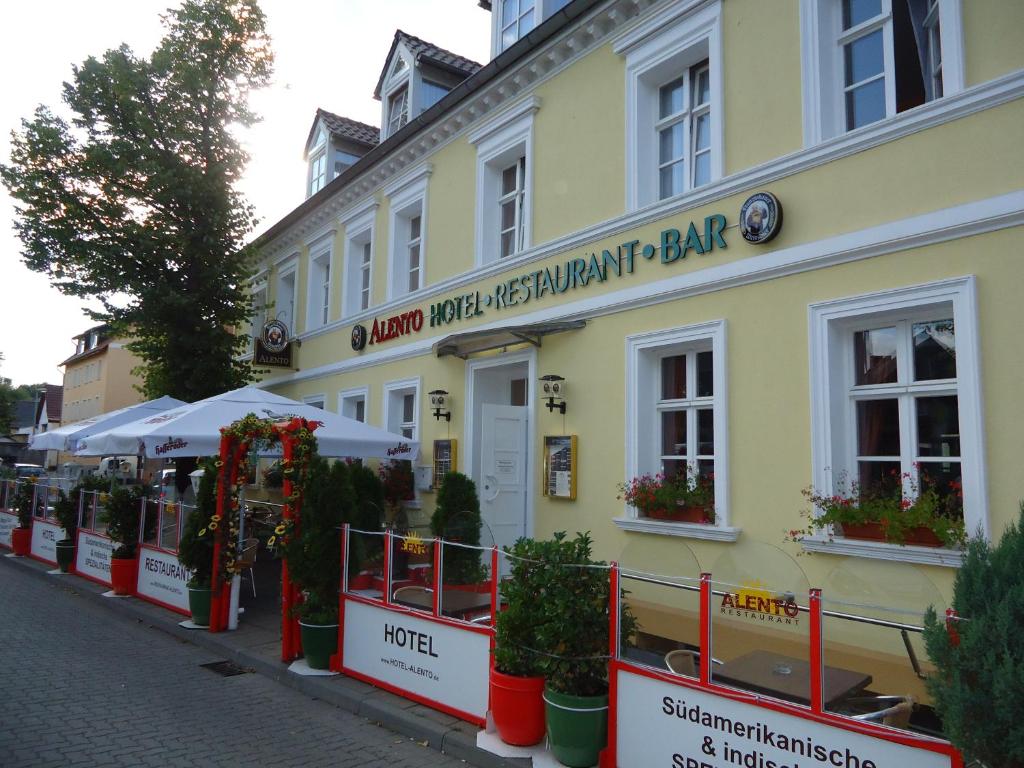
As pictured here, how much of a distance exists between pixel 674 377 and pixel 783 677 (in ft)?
Result: 15.5

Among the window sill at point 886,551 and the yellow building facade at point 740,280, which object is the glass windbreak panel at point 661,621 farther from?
the window sill at point 886,551

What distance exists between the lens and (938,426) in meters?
6.06

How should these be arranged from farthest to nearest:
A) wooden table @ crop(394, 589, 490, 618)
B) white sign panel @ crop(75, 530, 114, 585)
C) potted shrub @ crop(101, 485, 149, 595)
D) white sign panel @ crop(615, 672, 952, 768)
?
white sign panel @ crop(75, 530, 114, 585) < potted shrub @ crop(101, 485, 149, 595) < wooden table @ crop(394, 589, 490, 618) < white sign panel @ crop(615, 672, 952, 768)

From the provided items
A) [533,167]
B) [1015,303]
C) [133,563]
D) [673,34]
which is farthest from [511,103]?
[133,563]

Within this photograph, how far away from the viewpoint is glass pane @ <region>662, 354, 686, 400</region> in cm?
835

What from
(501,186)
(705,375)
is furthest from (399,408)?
(705,375)

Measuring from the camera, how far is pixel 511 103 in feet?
35.9

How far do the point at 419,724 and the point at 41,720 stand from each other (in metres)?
2.91

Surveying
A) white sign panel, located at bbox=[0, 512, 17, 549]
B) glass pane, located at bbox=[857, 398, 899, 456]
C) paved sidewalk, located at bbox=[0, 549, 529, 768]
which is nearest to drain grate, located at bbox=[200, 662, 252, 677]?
paved sidewalk, located at bbox=[0, 549, 529, 768]

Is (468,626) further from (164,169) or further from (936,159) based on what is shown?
(164,169)

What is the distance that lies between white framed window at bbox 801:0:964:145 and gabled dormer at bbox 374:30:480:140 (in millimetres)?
8619

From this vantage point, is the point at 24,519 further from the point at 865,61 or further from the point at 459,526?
the point at 865,61

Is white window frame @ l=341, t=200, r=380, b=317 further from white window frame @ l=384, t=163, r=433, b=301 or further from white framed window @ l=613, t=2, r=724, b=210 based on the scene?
white framed window @ l=613, t=2, r=724, b=210

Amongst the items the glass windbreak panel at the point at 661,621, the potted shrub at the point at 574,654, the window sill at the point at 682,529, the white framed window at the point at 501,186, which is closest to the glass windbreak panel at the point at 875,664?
the glass windbreak panel at the point at 661,621
